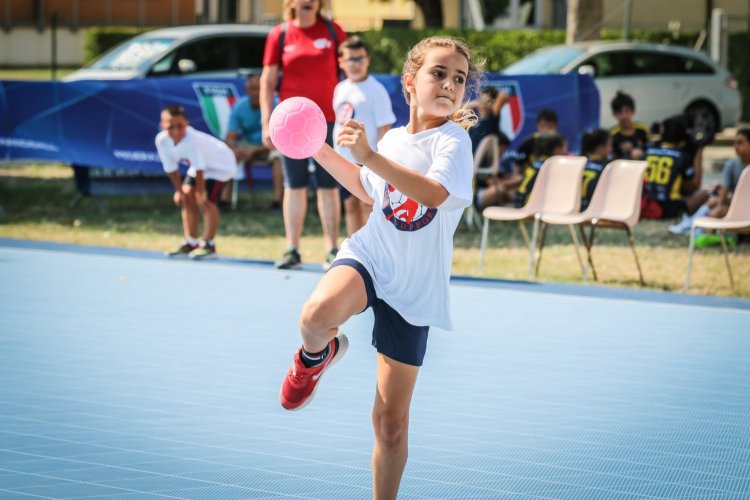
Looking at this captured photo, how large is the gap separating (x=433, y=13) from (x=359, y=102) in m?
25.0

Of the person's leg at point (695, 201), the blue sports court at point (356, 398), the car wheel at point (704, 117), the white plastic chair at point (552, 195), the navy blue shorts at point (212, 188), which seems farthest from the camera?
the car wheel at point (704, 117)

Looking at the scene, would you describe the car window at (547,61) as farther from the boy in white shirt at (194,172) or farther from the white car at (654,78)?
the boy in white shirt at (194,172)

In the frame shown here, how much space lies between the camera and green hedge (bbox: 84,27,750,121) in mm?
28109

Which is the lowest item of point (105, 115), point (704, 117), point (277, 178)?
point (277, 178)

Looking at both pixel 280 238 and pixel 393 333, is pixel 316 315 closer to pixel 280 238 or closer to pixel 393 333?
pixel 393 333

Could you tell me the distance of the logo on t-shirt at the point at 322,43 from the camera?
394 inches

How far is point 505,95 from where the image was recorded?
47.2 feet

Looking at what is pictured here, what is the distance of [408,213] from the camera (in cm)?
423

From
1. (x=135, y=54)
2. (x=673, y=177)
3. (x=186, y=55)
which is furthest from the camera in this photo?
(x=135, y=54)

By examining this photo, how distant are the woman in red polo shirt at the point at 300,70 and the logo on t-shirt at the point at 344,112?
11cm

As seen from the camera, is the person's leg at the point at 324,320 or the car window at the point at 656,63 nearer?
the person's leg at the point at 324,320

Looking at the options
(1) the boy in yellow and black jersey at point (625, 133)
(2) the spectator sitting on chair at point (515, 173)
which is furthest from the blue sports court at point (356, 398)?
A: (1) the boy in yellow and black jersey at point (625, 133)

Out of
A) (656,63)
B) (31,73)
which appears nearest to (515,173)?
(656,63)

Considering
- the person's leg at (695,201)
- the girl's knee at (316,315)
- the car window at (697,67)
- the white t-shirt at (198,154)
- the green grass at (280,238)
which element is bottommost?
the green grass at (280,238)
